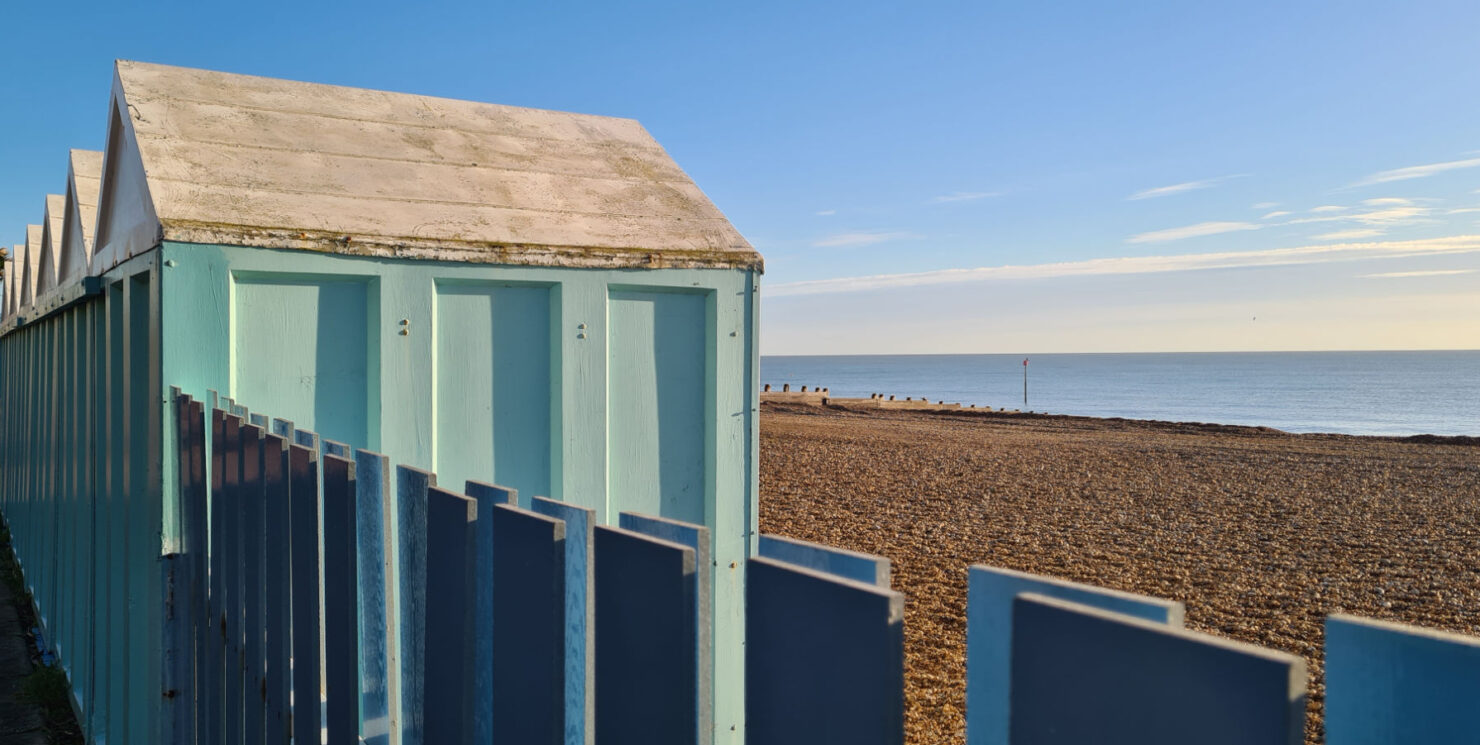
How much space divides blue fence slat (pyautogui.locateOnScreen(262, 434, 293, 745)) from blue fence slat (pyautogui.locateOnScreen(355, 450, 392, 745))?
360 millimetres

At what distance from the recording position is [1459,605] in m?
9.23

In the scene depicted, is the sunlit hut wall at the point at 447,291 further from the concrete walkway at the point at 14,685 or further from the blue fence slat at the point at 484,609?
the concrete walkway at the point at 14,685

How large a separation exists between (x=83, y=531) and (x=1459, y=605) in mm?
10978

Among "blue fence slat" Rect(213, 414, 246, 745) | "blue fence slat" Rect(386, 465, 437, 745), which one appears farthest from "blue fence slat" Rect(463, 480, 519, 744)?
"blue fence slat" Rect(213, 414, 246, 745)

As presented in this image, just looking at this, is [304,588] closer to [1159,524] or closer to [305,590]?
[305,590]

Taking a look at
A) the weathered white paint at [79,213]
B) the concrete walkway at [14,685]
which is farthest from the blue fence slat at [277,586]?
the concrete walkway at [14,685]

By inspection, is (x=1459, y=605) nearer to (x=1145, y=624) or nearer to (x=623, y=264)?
(x=623, y=264)

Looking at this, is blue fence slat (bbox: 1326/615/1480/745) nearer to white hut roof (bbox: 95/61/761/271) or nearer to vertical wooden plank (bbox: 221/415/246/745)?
vertical wooden plank (bbox: 221/415/246/745)

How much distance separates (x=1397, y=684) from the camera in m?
0.60

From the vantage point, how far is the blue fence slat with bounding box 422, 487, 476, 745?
4.66 ft

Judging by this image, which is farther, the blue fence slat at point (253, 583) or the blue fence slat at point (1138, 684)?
the blue fence slat at point (253, 583)

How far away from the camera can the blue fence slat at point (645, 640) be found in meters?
1.05

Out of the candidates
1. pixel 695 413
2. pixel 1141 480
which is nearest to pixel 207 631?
pixel 695 413

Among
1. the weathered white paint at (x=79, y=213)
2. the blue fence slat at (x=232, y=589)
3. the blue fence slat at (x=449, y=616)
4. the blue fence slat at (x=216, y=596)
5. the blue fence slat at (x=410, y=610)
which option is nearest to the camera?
the blue fence slat at (x=449, y=616)
